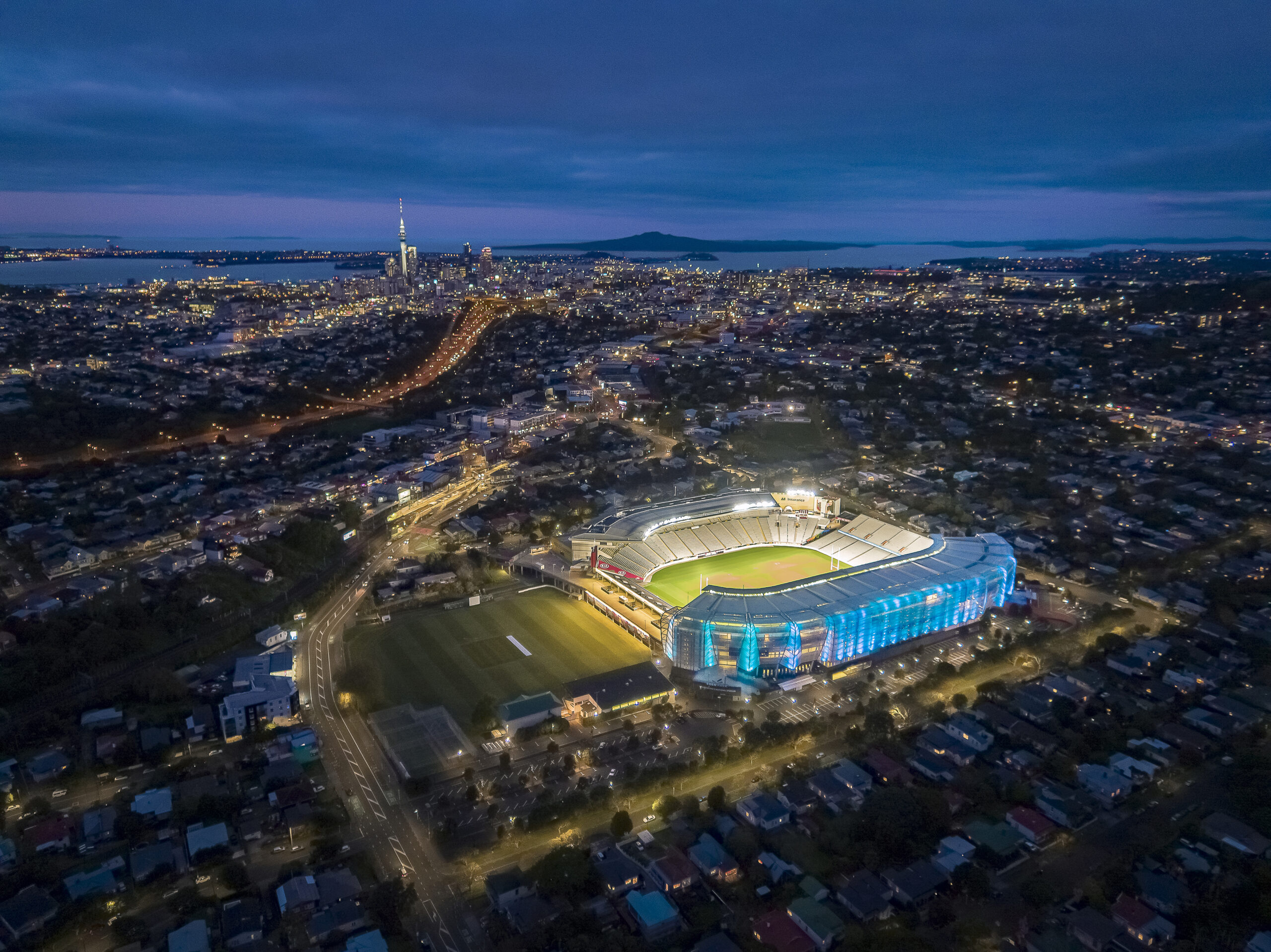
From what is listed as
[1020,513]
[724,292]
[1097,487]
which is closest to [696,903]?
[1020,513]

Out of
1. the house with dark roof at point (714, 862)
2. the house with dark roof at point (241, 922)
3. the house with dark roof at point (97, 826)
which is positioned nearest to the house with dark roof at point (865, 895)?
the house with dark roof at point (714, 862)

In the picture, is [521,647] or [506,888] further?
[521,647]

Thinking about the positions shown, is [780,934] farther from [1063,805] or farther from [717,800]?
[1063,805]

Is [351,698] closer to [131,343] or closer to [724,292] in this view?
[131,343]

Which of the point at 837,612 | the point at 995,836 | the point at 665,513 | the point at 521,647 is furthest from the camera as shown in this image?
the point at 665,513

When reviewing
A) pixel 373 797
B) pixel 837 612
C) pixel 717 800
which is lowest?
pixel 373 797

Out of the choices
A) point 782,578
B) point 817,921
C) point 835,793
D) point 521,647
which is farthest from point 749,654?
point 817,921

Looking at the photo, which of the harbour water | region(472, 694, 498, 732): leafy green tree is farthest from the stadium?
the harbour water
